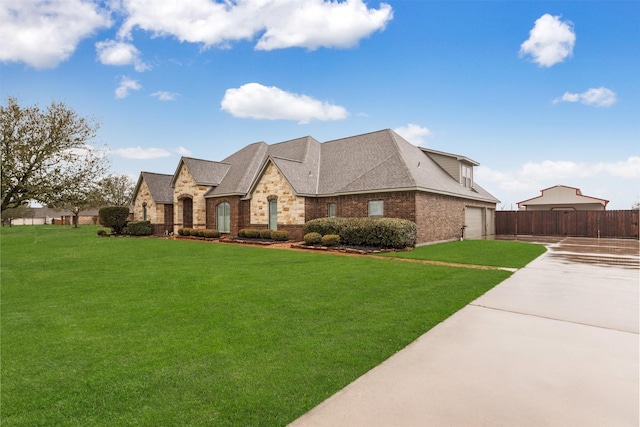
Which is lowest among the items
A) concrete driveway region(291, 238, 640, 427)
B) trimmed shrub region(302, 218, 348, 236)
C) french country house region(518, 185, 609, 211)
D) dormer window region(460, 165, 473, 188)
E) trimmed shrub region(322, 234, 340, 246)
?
concrete driveway region(291, 238, 640, 427)

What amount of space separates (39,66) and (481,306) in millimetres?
18997

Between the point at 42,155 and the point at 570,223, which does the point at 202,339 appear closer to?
the point at 42,155

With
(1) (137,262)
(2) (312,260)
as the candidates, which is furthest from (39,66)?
(2) (312,260)

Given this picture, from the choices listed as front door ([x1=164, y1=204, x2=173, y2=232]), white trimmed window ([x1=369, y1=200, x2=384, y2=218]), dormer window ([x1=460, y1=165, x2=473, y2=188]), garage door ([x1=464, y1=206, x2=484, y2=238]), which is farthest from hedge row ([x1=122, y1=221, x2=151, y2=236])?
dormer window ([x1=460, y1=165, x2=473, y2=188])

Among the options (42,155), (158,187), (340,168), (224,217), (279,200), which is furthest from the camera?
(158,187)

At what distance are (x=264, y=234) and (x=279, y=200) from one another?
2535 mm

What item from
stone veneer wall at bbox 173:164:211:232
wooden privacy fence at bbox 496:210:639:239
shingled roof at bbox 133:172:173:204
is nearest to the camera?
wooden privacy fence at bbox 496:210:639:239

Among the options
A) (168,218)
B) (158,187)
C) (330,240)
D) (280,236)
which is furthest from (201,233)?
(330,240)

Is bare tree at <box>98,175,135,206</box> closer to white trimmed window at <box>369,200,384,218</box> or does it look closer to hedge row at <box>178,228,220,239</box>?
hedge row at <box>178,228,220,239</box>

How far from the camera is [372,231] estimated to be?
17109mm

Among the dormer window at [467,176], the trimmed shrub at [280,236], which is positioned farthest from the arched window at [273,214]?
the dormer window at [467,176]

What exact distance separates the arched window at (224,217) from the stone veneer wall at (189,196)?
1.77 m

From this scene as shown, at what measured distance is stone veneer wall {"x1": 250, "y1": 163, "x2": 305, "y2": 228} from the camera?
70.0 ft

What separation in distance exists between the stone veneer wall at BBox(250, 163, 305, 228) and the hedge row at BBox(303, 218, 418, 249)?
8.94ft
